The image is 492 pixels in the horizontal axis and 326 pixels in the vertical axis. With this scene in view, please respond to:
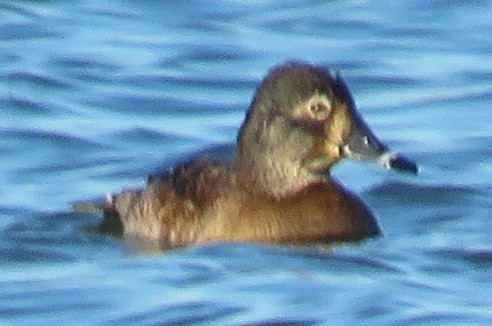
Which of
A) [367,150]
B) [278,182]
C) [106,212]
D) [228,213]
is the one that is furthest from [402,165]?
[106,212]

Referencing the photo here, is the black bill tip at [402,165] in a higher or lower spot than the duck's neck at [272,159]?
lower

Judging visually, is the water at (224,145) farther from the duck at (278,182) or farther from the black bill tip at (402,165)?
the black bill tip at (402,165)

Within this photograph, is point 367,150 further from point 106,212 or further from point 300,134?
point 106,212

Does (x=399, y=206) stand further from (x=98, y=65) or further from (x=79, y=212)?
(x=98, y=65)

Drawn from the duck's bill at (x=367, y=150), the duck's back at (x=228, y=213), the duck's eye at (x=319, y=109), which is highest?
the duck's eye at (x=319, y=109)

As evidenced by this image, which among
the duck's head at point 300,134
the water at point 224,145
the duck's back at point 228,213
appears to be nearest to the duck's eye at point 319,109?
the duck's head at point 300,134

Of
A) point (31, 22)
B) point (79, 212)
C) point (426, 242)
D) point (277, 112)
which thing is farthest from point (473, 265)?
point (31, 22)

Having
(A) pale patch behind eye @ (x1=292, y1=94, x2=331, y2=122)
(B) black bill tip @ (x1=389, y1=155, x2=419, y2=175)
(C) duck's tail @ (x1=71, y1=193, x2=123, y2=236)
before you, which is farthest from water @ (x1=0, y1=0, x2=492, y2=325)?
(A) pale patch behind eye @ (x1=292, y1=94, x2=331, y2=122)
